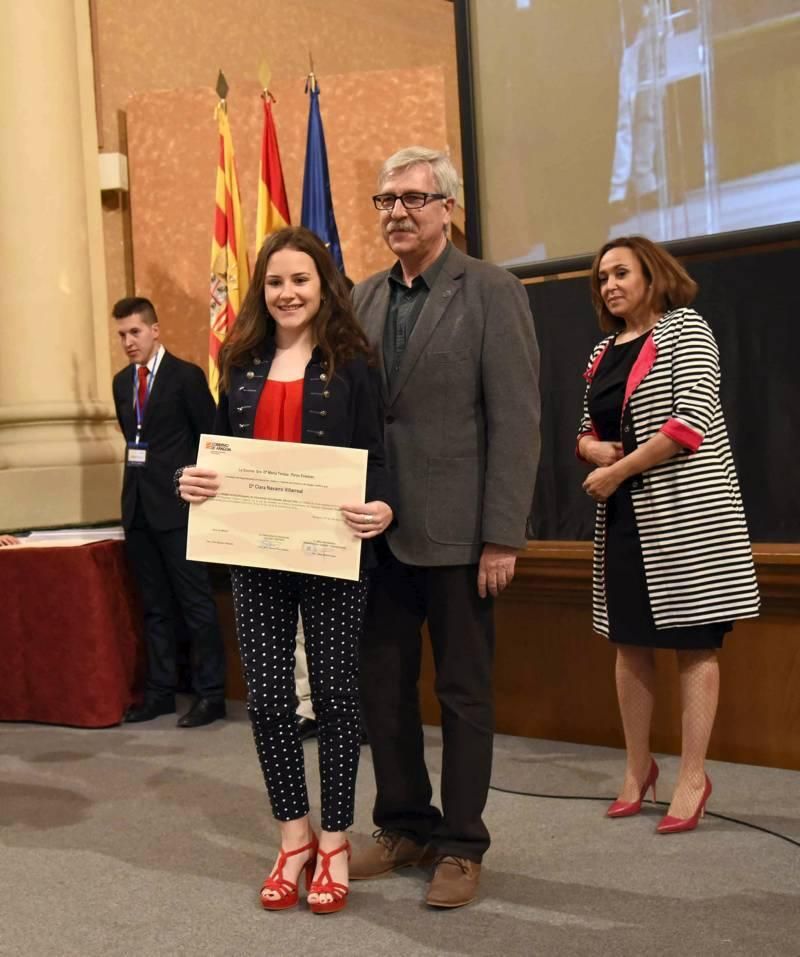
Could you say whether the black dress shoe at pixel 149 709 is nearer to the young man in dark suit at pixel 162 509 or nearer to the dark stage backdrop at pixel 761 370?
the young man in dark suit at pixel 162 509

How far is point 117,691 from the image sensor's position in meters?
4.46

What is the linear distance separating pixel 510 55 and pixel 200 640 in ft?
8.37

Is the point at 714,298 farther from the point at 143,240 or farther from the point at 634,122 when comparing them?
the point at 143,240

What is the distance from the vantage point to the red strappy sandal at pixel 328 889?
2.37 m

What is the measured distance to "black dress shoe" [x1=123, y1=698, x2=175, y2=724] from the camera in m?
4.49

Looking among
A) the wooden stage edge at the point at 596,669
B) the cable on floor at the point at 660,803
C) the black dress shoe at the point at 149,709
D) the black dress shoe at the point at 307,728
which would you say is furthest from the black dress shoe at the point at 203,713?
the cable on floor at the point at 660,803

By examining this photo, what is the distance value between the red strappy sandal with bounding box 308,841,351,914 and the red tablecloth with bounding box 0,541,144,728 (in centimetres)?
221

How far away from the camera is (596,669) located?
3.83 m

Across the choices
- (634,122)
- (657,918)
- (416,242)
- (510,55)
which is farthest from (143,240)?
(657,918)

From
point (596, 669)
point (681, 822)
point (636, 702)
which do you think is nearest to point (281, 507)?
point (636, 702)

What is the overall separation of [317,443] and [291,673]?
477 millimetres

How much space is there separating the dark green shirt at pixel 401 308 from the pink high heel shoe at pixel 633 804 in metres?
1.34

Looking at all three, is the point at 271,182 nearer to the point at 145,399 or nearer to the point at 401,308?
the point at 145,399

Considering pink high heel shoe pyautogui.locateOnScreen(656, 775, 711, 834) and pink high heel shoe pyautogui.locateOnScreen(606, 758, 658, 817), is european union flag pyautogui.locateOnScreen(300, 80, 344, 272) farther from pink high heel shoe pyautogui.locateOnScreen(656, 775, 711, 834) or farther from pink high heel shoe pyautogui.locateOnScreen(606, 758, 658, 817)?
pink high heel shoe pyautogui.locateOnScreen(656, 775, 711, 834)
